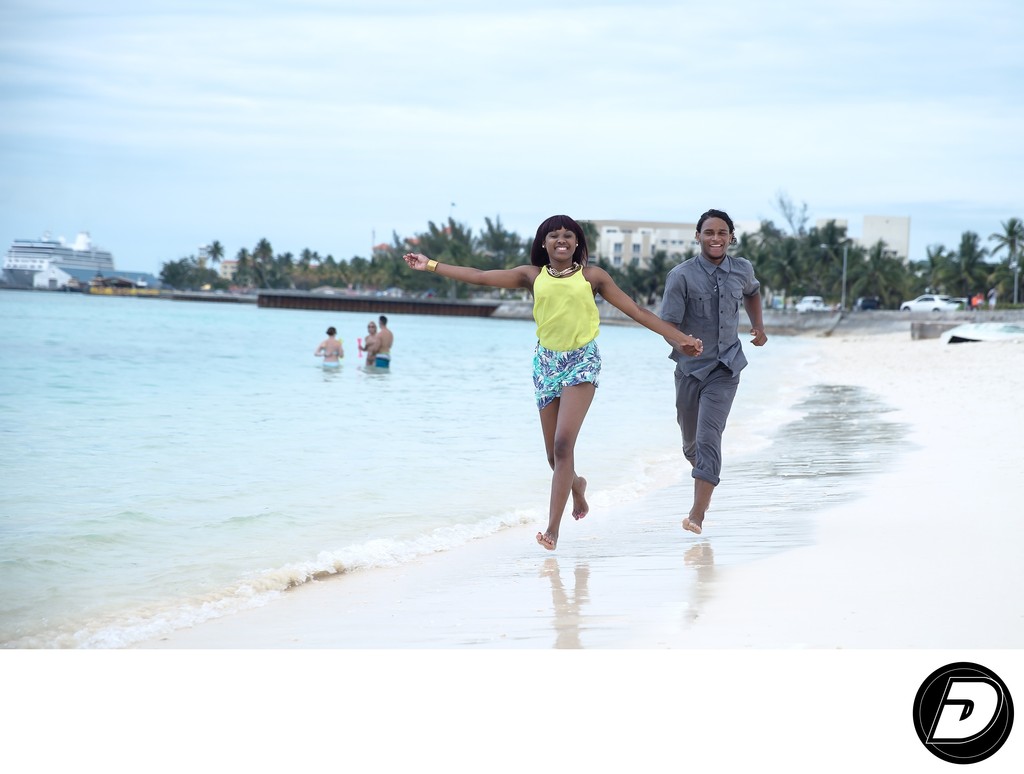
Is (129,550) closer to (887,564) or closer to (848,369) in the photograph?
(887,564)

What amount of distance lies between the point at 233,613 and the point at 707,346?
9.32 ft

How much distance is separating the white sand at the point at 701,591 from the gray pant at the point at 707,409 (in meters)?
0.46

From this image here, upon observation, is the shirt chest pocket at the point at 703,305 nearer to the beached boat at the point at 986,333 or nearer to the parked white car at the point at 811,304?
the beached boat at the point at 986,333

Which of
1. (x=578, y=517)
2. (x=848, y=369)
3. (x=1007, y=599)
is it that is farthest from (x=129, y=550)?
(x=848, y=369)

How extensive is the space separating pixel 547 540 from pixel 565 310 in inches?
50.4

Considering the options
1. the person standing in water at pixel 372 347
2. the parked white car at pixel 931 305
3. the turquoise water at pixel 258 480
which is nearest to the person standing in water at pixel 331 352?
the person standing in water at pixel 372 347

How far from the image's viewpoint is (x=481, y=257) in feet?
423

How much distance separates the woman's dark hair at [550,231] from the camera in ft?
17.7

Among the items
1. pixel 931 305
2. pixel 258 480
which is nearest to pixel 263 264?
pixel 931 305

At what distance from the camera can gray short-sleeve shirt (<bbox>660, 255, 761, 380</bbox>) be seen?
5777 millimetres

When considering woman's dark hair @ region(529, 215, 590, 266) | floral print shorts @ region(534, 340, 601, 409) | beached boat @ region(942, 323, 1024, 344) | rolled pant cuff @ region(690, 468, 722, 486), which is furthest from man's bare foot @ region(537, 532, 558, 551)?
beached boat @ region(942, 323, 1024, 344)

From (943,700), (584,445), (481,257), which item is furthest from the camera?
(481,257)

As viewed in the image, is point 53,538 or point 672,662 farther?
point 53,538

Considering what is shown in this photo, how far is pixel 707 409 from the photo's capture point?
5.88 meters
